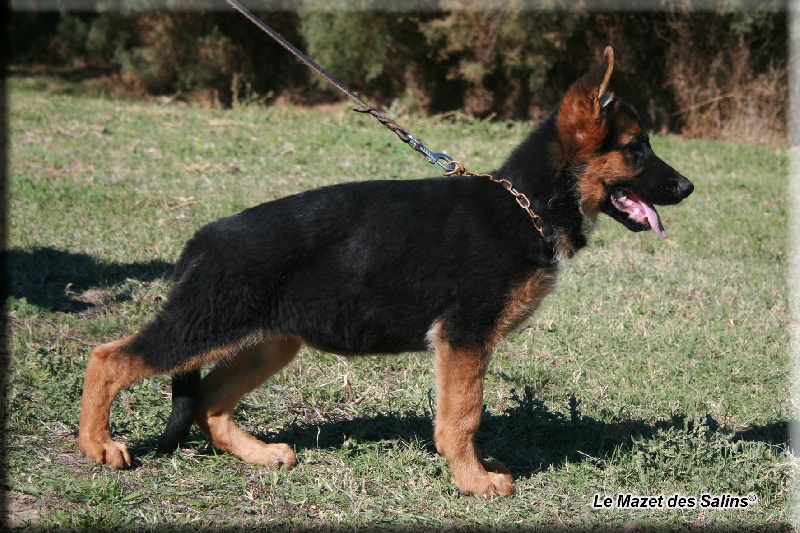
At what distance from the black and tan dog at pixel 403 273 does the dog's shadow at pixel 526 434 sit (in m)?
0.33

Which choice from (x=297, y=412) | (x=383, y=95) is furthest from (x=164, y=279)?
(x=383, y=95)

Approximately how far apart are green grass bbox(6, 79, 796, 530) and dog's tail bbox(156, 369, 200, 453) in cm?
10

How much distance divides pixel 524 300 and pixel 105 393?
6.96 feet

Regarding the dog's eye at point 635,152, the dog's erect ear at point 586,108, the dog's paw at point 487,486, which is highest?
the dog's erect ear at point 586,108

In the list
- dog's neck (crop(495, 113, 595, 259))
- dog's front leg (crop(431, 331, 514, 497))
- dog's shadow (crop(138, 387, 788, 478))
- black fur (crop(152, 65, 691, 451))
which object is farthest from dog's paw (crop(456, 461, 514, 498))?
dog's neck (crop(495, 113, 595, 259))

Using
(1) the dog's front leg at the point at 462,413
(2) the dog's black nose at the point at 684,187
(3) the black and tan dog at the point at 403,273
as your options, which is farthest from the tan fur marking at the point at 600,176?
(1) the dog's front leg at the point at 462,413

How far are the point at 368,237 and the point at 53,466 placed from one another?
1.93m

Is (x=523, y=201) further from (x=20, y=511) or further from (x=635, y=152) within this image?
(x=20, y=511)

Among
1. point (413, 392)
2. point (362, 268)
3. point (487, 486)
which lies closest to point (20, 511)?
point (362, 268)

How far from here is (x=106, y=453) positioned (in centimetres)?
411

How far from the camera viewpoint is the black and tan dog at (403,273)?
4.03 m

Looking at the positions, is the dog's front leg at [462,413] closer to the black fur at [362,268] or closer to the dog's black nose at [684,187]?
the black fur at [362,268]

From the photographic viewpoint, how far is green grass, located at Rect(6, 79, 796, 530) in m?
3.99

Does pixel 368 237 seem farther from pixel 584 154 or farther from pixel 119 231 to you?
pixel 119 231
